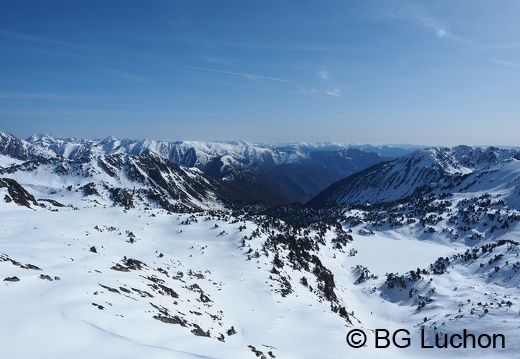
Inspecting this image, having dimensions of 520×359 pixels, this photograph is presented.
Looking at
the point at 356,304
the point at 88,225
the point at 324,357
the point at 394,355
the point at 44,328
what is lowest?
the point at 356,304

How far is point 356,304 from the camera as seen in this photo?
77.8 meters

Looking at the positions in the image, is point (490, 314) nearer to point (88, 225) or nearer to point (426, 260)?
point (426, 260)

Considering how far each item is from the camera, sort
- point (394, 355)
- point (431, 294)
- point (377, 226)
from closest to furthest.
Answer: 1. point (394, 355)
2. point (431, 294)
3. point (377, 226)

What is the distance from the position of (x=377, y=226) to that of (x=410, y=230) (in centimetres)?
1763

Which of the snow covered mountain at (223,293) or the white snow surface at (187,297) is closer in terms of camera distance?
the white snow surface at (187,297)

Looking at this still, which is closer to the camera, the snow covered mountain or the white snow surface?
the white snow surface

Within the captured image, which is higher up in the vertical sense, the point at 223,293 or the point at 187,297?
the point at 187,297


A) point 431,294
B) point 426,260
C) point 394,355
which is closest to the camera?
point 394,355

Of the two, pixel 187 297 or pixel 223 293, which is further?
pixel 223 293

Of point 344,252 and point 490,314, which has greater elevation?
point 490,314

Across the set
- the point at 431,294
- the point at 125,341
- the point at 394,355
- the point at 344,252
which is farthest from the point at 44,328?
the point at 344,252

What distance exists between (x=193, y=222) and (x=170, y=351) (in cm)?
7055

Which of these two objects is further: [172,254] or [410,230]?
[410,230]

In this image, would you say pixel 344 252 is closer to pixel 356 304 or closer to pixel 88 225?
pixel 356 304
